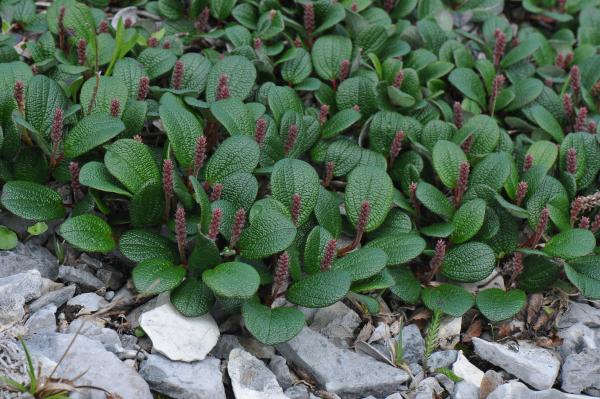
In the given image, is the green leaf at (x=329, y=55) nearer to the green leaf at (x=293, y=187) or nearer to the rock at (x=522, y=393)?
the green leaf at (x=293, y=187)

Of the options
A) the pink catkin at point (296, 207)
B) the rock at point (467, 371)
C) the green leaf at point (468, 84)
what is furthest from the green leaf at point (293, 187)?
the green leaf at point (468, 84)

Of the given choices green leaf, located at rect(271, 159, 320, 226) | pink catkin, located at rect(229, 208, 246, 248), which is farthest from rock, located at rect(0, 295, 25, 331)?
green leaf, located at rect(271, 159, 320, 226)

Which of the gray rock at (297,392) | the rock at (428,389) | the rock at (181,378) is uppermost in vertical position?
the rock at (181,378)

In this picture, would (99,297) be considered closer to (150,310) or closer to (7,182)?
(150,310)

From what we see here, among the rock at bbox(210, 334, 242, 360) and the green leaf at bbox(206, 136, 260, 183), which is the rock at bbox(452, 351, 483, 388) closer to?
the rock at bbox(210, 334, 242, 360)

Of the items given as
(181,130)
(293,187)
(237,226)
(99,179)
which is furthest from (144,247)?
(293,187)

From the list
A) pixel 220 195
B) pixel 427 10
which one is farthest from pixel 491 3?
pixel 220 195

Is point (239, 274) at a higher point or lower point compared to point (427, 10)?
lower
